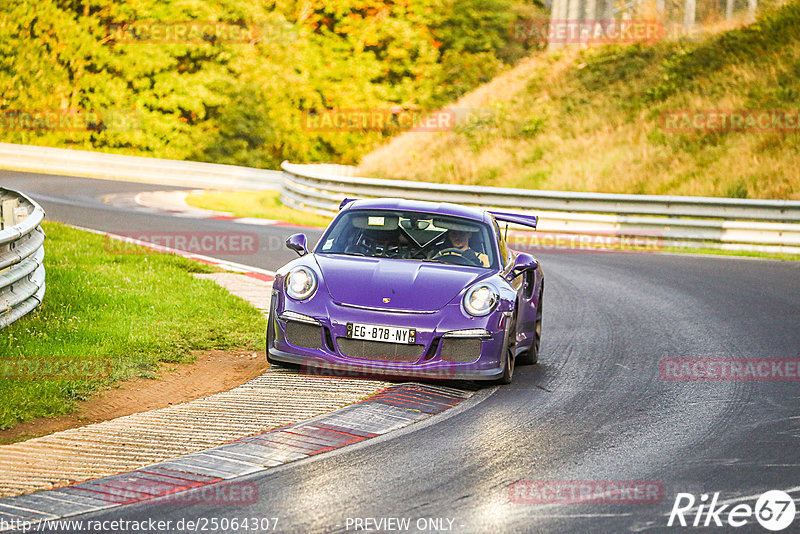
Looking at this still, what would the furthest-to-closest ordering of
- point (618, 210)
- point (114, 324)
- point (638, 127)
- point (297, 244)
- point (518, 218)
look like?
point (638, 127) < point (618, 210) < point (518, 218) < point (114, 324) < point (297, 244)

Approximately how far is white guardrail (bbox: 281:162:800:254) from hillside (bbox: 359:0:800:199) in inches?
178

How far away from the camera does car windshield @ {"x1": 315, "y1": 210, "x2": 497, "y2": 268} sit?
921cm

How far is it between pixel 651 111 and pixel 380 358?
25797 mm

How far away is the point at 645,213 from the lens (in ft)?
71.2

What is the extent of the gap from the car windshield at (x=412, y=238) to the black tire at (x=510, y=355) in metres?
0.71

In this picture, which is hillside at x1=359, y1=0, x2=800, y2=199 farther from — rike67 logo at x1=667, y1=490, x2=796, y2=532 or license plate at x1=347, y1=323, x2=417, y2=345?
A: rike67 logo at x1=667, y1=490, x2=796, y2=532

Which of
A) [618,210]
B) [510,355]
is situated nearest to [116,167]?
[618,210]

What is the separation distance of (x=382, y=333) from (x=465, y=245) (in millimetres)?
1665

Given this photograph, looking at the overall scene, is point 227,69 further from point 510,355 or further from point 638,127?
Result: point 510,355

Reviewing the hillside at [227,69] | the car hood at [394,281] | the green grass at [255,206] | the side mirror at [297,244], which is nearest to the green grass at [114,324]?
the side mirror at [297,244]

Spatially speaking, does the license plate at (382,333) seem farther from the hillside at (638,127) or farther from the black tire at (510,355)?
the hillside at (638,127)

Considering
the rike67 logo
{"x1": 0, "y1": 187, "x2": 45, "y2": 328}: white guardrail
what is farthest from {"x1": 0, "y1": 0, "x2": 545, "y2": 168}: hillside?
the rike67 logo

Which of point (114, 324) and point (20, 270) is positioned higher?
point (20, 270)

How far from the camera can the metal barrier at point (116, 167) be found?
122ft
